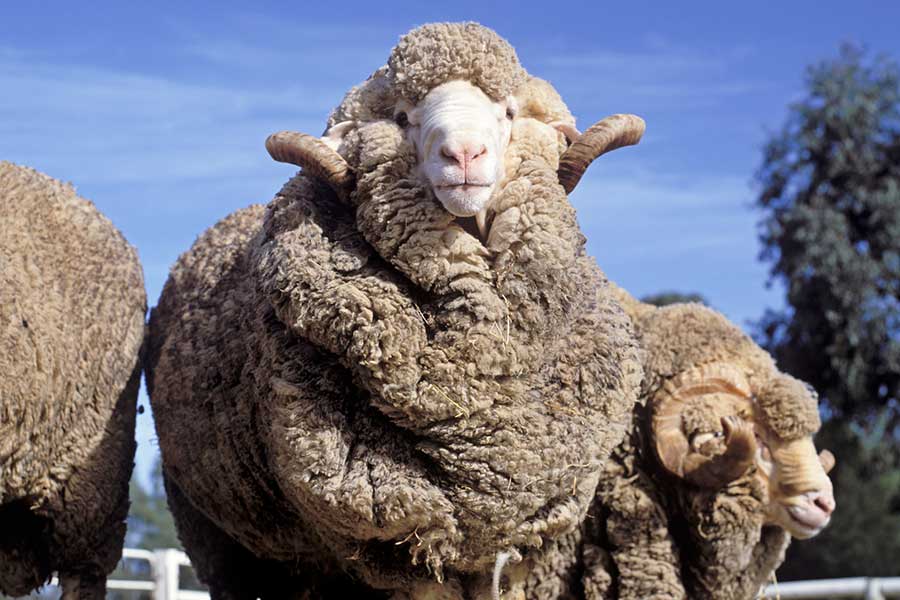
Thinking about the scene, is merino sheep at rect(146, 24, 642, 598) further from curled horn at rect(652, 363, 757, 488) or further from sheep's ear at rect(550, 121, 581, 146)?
curled horn at rect(652, 363, 757, 488)

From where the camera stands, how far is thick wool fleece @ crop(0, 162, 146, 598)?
4.55 metres

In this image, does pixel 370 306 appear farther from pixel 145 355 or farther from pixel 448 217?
pixel 145 355

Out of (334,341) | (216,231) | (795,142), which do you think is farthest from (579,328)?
(795,142)

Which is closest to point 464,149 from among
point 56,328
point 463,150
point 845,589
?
point 463,150

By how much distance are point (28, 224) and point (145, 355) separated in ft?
2.67

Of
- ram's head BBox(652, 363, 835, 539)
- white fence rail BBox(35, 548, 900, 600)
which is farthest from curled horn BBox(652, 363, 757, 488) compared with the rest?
white fence rail BBox(35, 548, 900, 600)

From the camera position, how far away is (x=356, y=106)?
409 centimetres

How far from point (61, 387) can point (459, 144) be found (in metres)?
2.08

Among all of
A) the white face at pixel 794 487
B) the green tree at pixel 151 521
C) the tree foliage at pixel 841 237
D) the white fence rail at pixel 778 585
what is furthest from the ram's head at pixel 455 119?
the green tree at pixel 151 521

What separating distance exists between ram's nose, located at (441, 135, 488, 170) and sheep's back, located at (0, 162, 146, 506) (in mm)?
1964

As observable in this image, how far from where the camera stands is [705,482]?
506cm

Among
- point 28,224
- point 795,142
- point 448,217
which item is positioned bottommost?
point 448,217

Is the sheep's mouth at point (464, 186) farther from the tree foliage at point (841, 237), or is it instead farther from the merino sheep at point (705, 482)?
the tree foliage at point (841, 237)

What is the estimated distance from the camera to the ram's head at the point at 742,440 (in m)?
5.06
